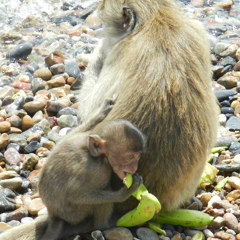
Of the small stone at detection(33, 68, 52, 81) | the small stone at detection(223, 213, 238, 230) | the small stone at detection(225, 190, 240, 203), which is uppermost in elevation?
the small stone at detection(223, 213, 238, 230)

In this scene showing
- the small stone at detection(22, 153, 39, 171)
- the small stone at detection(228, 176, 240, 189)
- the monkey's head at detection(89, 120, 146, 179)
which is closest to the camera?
the monkey's head at detection(89, 120, 146, 179)

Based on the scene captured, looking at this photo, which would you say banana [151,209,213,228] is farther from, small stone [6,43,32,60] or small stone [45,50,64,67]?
small stone [6,43,32,60]

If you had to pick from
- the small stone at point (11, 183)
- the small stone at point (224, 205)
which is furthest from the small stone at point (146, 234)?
the small stone at point (11, 183)

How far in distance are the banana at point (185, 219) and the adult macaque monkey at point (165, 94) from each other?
→ 0.12 meters

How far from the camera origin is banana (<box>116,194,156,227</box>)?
5281 millimetres

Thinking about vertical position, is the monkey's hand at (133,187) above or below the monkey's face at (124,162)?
below

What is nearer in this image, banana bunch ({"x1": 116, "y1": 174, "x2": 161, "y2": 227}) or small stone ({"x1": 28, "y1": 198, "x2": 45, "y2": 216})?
banana bunch ({"x1": 116, "y1": 174, "x2": 161, "y2": 227})

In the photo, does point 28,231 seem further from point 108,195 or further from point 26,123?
point 26,123

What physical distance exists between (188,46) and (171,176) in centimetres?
113

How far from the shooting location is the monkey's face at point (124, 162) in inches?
199

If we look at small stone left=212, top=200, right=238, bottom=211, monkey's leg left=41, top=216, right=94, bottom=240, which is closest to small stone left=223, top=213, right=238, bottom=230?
small stone left=212, top=200, right=238, bottom=211

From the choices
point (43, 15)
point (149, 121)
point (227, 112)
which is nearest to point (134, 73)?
point (149, 121)

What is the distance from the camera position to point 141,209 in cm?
536

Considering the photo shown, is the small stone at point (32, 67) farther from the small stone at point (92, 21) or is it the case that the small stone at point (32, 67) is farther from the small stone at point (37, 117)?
the small stone at point (92, 21)
